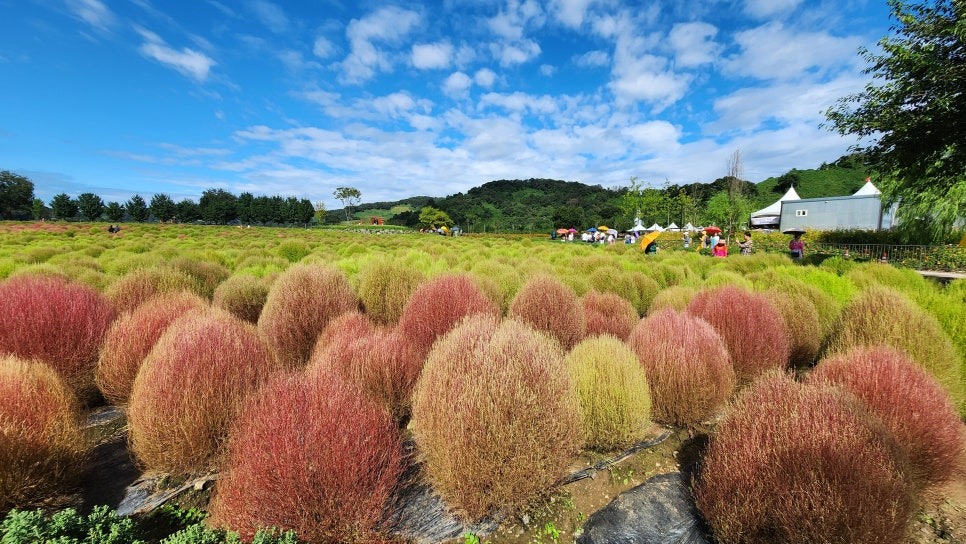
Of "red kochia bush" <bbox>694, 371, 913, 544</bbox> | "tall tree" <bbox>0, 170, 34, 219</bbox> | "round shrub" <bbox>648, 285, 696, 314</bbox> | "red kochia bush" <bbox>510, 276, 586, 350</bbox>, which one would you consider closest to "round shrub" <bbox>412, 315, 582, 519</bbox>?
"red kochia bush" <bbox>694, 371, 913, 544</bbox>

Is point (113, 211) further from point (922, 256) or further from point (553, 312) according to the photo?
point (922, 256)

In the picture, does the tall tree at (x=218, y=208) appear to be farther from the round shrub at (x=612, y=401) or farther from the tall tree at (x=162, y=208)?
the round shrub at (x=612, y=401)

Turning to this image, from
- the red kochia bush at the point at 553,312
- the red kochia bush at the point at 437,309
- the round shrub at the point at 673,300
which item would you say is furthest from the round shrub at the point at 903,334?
the red kochia bush at the point at 437,309

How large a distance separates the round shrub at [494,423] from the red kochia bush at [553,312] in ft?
7.42

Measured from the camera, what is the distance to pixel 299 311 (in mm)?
5477

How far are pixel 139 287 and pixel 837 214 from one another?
52.9 metres

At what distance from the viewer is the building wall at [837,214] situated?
34.4 meters

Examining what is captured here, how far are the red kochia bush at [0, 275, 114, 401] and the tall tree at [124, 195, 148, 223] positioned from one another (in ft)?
311

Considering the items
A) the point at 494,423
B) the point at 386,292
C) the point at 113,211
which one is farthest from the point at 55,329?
the point at 113,211

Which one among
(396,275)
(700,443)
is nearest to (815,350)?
(700,443)

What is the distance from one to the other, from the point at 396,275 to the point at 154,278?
432cm

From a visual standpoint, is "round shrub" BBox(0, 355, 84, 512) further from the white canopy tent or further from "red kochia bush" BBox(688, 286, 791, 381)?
the white canopy tent

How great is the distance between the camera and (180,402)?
2943mm

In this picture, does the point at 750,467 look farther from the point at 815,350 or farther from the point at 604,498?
the point at 815,350
